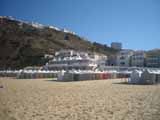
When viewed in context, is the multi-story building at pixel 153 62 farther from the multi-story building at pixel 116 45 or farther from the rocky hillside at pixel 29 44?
the multi-story building at pixel 116 45

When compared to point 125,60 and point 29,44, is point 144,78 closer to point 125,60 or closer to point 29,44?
point 125,60

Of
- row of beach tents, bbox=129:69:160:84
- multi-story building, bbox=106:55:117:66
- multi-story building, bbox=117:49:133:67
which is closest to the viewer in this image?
row of beach tents, bbox=129:69:160:84

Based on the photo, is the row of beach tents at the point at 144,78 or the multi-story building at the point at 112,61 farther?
the multi-story building at the point at 112,61

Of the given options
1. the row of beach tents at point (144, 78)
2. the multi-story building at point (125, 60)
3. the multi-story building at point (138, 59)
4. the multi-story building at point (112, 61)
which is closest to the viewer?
the row of beach tents at point (144, 78)

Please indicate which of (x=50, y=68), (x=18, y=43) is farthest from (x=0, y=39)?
(x=50, y=68)

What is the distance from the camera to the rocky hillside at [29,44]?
8756 centimetres

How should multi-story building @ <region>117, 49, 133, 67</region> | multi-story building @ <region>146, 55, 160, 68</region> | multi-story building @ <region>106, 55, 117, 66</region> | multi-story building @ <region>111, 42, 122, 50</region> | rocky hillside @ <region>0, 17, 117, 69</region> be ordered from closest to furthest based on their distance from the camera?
multi-story building @ <region>146, 55, 160, 68</region> → multi-story building @ <region>117, 49, 133, 67</region> → multi-story building @ <region>106, 55, 117, 66</region> → rocky hillside @ <region>0, 17, 117, 69</region> → multi-story building @ <region>111, 42, 122, 50</region>

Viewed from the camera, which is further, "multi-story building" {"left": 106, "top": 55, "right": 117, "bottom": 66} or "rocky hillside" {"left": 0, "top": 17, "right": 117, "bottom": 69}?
"rocky hillside" {"left": 0, "top": 17, "right": 117, "bottom": 69}

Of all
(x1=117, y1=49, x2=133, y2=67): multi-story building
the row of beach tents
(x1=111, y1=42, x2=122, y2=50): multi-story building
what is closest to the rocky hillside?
(x1=111, y1=42, x2=122, y2=50): multi-story building

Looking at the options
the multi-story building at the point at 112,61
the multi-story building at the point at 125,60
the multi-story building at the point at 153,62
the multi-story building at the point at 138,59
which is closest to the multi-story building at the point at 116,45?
the multi-story building at the point at 112,61

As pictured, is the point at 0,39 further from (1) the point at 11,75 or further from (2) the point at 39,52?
(1) the point at 11,75

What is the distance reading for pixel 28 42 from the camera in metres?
97.3

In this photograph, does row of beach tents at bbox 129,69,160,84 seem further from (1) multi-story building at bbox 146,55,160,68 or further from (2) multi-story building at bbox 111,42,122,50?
(2) multi-story building at bbox 111,42,122,50

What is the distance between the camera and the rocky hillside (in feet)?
287
